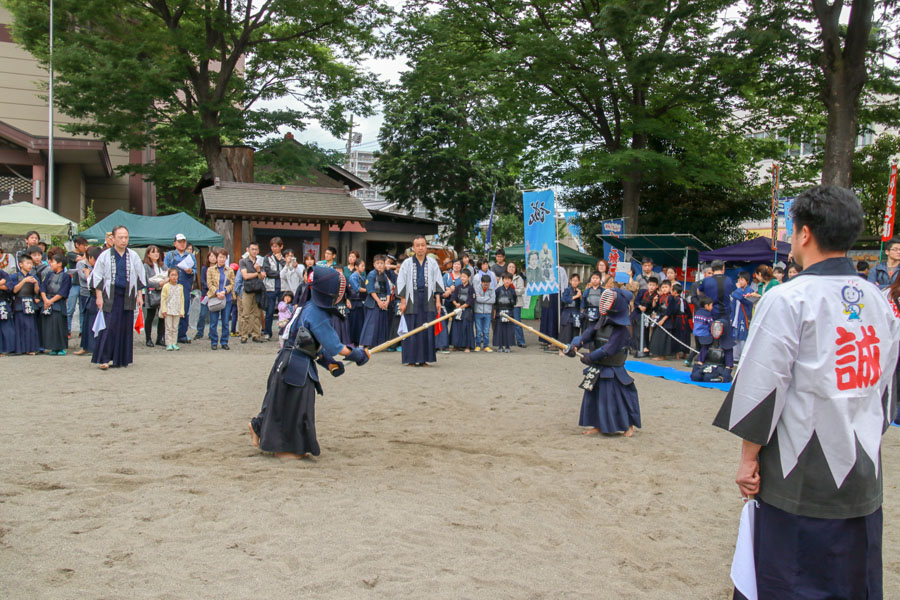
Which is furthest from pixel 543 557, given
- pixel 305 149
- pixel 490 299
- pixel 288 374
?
pixel 305 149

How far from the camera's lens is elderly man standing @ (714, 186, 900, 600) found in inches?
99.3

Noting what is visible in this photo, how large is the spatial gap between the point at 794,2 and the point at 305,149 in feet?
51.9

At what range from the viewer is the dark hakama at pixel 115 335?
10258 millimetres

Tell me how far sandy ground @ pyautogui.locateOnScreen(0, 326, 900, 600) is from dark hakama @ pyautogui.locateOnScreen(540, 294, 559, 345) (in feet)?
22.2

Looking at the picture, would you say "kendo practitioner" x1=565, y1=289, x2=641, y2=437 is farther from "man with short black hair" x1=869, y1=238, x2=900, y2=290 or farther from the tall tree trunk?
the tall tree trunk

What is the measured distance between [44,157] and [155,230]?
6701 mm

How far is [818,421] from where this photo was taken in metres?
2.55

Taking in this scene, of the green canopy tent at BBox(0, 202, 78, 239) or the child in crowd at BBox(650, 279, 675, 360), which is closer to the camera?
the child in crowd at BBox(650, 279, 675, 360)

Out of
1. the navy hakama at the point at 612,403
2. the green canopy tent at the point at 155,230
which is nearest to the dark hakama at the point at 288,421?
the navy hakama at the point at 612,403

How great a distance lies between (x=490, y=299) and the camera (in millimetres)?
14797

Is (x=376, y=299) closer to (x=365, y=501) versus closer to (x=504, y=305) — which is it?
(x=504, y=305)

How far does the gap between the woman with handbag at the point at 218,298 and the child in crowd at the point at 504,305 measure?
5390 mm

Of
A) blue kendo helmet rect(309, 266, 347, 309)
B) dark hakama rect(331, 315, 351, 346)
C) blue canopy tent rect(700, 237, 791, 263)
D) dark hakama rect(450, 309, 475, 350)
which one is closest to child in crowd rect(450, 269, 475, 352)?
dark hakama rect(450, 309, 475, 350)

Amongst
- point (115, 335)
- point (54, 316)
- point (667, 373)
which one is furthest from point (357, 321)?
point (667, 373)
